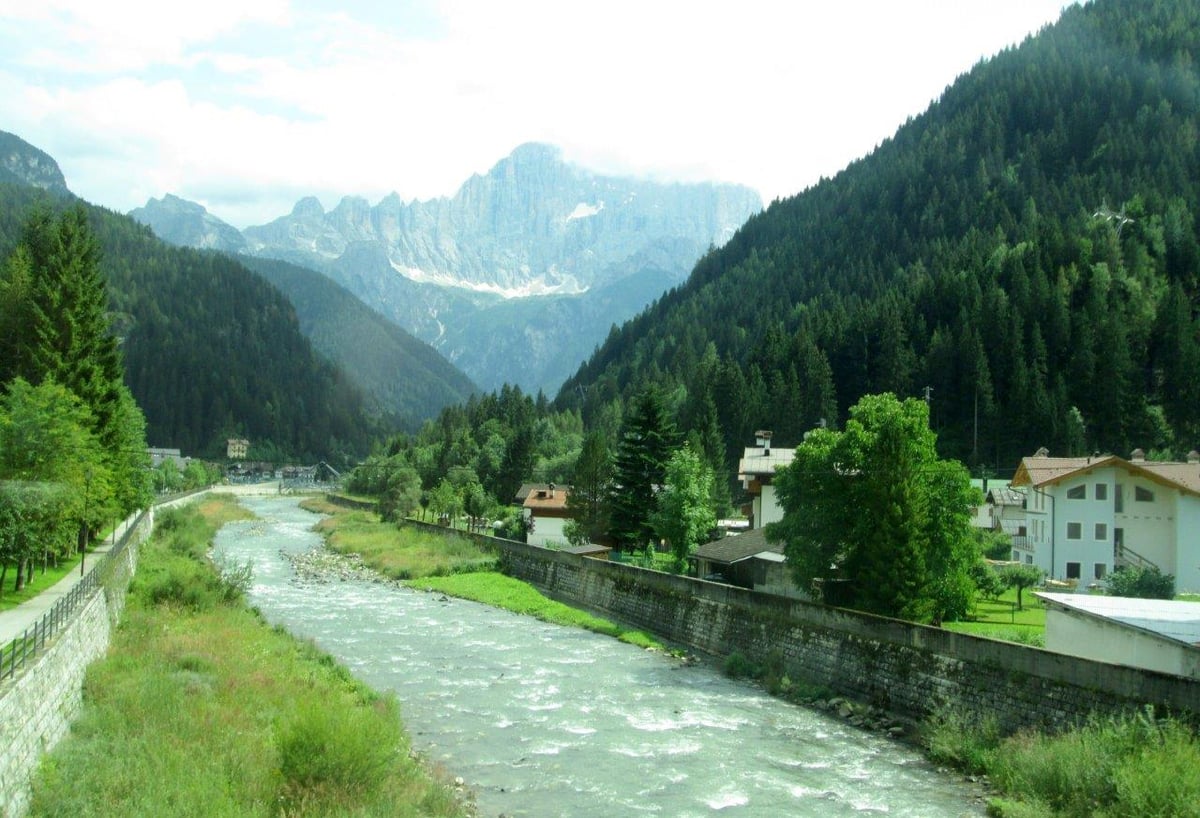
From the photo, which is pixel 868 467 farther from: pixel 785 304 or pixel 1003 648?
pixel 785 304

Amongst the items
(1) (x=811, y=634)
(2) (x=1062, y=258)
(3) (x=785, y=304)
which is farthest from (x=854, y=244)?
(1) (x=811, y=634)

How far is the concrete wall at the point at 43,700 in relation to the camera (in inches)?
631

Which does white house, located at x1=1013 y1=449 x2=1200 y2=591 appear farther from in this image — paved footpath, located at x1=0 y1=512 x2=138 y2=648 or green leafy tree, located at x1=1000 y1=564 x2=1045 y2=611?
paved footpath, located at x1=0 y1=512 x2=138 y2=648

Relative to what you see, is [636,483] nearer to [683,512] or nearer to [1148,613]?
[683,512]

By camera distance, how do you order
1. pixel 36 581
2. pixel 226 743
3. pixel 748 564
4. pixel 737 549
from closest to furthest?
pixel 226 743
pixel 36 581
pixel 748 564
pixel 737 549

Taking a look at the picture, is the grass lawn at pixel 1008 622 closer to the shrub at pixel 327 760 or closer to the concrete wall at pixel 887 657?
the concrete wall at pixel 887 657

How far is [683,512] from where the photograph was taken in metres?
58.6

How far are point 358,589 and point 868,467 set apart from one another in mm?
36438

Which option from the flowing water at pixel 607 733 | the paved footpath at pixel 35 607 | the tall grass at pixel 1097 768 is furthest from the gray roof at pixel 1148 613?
the paved footpath at pixel 35 607

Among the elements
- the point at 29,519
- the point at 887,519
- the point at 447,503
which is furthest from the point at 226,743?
the point at 447,503

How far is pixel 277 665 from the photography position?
102 ft

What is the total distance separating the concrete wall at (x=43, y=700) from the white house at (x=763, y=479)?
1571 inches

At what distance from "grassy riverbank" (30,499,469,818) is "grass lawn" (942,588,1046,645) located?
64.4 feet

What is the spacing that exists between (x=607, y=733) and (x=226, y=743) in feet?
36.6
